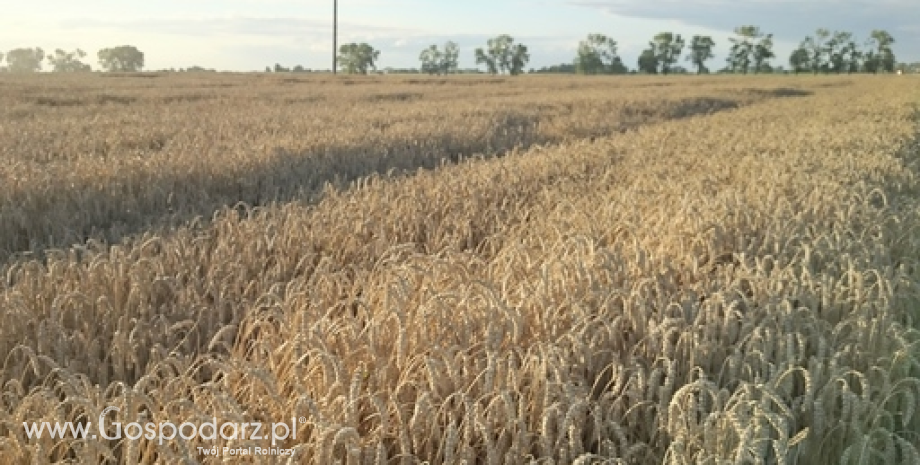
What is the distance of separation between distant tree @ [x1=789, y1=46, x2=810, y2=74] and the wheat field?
361ft

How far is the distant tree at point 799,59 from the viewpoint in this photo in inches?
4129

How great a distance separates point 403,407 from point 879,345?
1773 mm

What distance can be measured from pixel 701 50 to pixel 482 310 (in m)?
119

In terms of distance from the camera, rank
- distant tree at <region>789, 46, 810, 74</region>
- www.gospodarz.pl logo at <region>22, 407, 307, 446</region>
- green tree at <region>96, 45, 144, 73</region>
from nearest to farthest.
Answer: www.gospodarz.pl logo at <region>22, 407, 307, 446</region> < distant tree at <region>789, 46, 810, 74</region> < green tree at <region>96, 45, 144, 73</region>

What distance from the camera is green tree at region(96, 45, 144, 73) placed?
470 feet

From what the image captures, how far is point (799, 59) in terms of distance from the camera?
346 feet

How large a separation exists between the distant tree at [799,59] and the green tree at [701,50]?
12.0 meters

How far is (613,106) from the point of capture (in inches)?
733

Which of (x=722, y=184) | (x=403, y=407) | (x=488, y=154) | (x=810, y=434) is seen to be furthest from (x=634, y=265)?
(x=488, y=154)

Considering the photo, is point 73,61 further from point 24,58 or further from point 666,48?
point 666,48

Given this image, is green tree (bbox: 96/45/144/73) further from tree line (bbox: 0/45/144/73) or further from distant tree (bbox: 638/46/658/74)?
distant tree (bbox: 638/46/658/74)

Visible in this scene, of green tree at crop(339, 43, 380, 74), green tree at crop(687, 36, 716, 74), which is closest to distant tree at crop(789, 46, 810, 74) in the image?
green tree at crop(687, 36, 716, 74)

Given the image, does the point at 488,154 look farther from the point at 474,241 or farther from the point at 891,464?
the point at 891,464

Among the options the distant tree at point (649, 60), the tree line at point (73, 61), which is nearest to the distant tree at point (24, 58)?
the tree line at point (73, 61)
